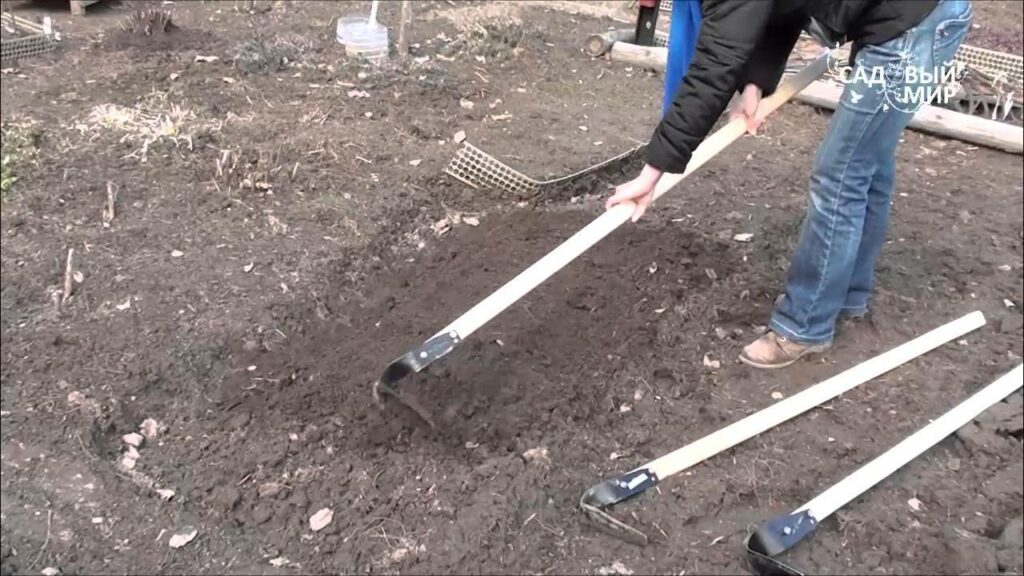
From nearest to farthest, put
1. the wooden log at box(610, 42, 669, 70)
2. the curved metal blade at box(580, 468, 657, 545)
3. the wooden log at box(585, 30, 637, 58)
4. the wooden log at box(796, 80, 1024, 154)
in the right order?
the curved metal blade at box(580, 468, 657, 545) < the wooden log at box(796, 80, 1024, 154) < the wooden log at box(610, 42, 669, 70) < the wooden log at box(585, 30, 637, 58)

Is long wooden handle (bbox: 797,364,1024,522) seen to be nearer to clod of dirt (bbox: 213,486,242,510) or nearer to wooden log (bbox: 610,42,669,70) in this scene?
clod of dirt (bbox: 213,486,242,510)

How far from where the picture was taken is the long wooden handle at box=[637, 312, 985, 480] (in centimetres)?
284

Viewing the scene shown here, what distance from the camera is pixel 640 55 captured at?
20.2 feet

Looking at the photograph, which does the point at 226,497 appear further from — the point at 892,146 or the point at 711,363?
the point at 892,146

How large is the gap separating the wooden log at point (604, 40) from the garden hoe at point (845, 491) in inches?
156

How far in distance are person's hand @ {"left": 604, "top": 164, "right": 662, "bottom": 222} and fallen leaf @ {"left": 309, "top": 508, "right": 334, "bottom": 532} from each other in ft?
4.28

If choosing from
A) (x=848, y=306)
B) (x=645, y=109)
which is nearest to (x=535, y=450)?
(x=848, y=306)

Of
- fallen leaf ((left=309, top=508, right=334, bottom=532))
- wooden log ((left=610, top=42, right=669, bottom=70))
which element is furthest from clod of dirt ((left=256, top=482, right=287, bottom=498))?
wooden log ((left=610, top=42, right=669, bottom=70))

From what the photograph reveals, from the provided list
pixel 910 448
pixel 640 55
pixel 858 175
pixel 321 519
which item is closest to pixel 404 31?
pixel 640 55

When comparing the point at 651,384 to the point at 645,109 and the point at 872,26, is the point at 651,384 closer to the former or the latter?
the point at 872,26

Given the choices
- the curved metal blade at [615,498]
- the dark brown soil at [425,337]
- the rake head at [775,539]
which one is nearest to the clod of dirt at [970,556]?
the dark brown soil at [425,337]

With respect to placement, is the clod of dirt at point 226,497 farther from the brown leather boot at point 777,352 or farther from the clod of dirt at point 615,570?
the brown leather boot at point 777,352

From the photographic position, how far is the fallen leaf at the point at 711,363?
339 cm

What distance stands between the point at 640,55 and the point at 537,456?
4.01m
